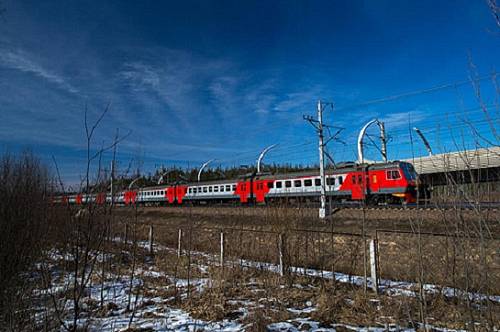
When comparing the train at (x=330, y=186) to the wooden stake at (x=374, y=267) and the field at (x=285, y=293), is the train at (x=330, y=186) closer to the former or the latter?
the field at (x=285, y=293)

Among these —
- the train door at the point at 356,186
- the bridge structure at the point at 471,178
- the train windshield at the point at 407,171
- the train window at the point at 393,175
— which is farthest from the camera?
the train door at the point at 356,186

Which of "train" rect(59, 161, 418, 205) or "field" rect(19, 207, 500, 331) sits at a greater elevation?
"train" rect(59, 161, 418, 205)

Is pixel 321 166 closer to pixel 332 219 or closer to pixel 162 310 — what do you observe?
pixel 332 219

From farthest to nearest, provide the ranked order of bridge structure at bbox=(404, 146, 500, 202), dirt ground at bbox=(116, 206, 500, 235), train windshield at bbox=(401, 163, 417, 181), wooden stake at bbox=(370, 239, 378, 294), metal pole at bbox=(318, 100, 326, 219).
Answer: train windshield at bbox=(401, 163, 417, 181) < metal pole at bbox=(318, 100, 326, 219) < dirt ground at bbox=(116, 206, 500, 235) < wooden stake at bbox=(370, 239, 378, 294) < bridge structure at bbox=(404, 146, 500, 202)

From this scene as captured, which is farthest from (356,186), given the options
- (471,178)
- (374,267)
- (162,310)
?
(471,178)

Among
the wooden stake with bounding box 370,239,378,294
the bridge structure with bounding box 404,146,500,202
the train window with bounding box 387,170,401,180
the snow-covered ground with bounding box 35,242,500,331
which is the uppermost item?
the train window with bounding box 387,170,401,180

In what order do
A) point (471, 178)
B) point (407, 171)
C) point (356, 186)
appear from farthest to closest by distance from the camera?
1. point (356, 186)
2. point (407, 171)
3. point (471, 178)

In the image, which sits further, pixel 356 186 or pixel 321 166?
pixel 356 186

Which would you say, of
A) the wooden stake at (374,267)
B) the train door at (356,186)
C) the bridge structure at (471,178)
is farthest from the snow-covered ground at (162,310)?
the train door at (356,186)

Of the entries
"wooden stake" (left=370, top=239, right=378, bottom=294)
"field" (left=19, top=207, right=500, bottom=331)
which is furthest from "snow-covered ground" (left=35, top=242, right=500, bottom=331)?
"wooden stake" (left=370, top=239, right=378, bottom=294)

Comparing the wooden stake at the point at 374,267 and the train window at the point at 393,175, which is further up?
the train window at the point at 393,175

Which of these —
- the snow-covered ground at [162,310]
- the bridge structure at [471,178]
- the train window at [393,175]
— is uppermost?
the train window at [393,175]

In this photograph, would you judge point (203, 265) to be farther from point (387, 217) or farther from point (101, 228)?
point (387, 217)

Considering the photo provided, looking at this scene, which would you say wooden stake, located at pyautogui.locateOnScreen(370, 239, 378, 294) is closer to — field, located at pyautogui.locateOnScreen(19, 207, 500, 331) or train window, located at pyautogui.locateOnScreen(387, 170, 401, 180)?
field, located at pyautogui.locateOnScreen(19, 207, 500, 331)
